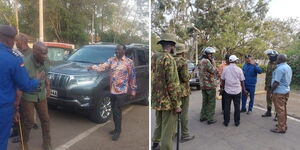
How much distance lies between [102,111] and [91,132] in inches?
7.6

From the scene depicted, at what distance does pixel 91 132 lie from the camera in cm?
230

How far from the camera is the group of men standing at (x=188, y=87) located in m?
3.10

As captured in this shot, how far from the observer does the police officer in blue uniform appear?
1976mm

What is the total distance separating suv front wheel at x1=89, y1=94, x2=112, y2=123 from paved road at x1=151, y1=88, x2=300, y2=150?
7.44 feet

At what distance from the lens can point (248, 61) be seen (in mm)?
6008

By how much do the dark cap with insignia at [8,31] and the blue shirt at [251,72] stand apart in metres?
5.02

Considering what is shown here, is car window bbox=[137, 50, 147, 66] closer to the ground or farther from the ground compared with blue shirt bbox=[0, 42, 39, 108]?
farther from the ground

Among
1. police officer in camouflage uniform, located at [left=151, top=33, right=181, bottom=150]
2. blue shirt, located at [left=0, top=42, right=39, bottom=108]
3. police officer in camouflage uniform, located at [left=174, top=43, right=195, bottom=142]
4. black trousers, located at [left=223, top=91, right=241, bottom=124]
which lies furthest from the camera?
black trousers, located at [left=223, top=91, right=241, bottom=124]

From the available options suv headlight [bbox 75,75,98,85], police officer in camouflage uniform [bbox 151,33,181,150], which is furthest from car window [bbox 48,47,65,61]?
police officer in camouflage uniform [bbox 151,33,181,150]

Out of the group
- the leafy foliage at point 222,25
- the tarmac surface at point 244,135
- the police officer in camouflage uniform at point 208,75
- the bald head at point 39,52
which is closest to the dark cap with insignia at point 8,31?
the bald head at point 39,52

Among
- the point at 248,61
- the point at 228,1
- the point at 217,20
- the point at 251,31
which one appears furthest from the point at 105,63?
the point at 251,31

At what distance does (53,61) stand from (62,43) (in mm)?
200

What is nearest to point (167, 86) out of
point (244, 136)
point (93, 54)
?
point (93, 54)

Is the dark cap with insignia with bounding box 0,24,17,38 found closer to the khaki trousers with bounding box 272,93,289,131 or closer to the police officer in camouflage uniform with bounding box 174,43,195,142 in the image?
the police officer in camouflage uniform with bounding box 174,43,195,142
